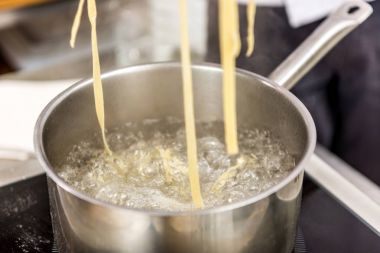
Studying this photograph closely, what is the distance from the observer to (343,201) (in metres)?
0.67

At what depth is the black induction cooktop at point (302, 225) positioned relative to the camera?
0.62 meters

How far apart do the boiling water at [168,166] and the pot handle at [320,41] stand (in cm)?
7

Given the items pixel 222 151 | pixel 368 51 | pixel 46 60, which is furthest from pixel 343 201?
pixel 46 60

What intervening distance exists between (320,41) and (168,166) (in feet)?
0.68

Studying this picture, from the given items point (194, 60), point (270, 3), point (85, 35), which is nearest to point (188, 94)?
point (270, 3)

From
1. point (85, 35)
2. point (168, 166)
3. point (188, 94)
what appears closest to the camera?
point (188, 94)

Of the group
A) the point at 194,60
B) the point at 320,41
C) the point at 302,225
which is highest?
the point at 320,41

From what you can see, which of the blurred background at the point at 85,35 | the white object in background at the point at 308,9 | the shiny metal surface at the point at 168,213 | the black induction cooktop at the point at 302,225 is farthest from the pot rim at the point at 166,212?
the blurred background at the point at 85,35

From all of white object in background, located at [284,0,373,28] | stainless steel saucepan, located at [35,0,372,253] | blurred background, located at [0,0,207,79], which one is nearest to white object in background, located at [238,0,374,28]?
white object in background, located at [284,0,373,28]

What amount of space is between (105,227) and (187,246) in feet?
0.21

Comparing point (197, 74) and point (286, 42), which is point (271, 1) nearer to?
point (286, 42)

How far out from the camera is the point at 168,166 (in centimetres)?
61

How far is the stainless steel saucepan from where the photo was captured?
1.51ft

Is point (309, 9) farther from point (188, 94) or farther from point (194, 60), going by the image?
point (188, 94)
